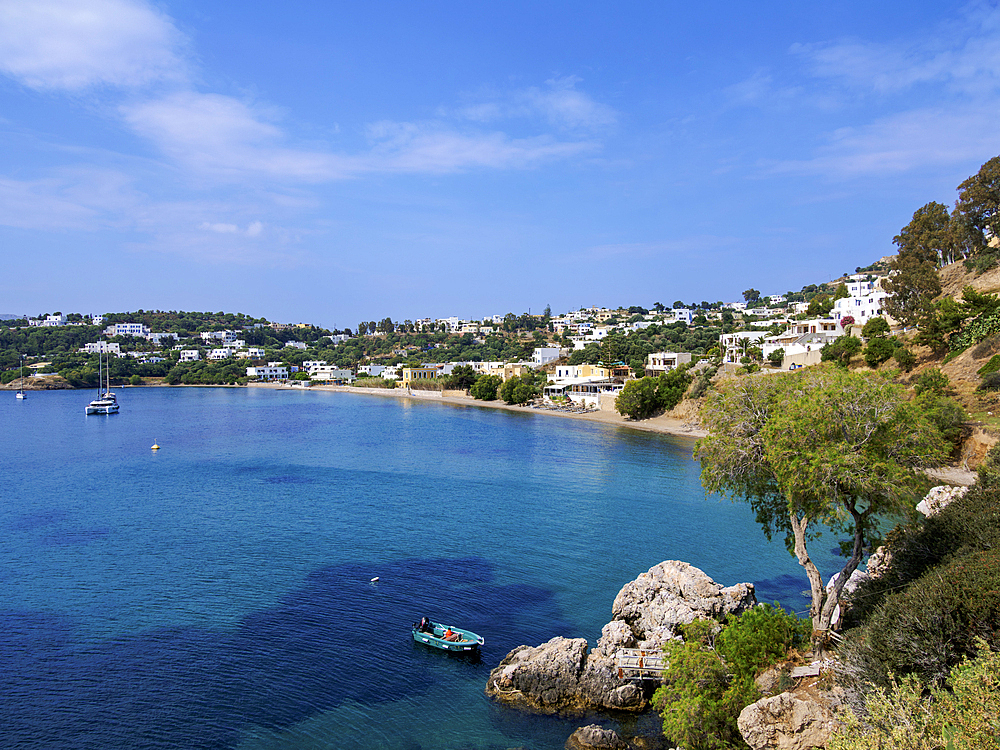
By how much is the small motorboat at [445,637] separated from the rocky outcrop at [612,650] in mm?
1584

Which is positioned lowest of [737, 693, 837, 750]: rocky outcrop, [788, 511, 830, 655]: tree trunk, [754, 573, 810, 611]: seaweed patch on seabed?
[754, 573, 810, 611]: seaweed patch on seabed

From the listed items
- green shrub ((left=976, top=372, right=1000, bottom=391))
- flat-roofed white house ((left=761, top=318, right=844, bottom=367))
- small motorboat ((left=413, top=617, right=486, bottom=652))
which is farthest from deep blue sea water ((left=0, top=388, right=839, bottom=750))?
flat-roofed white house ((left=761, top=318, right=844, bottom=367))

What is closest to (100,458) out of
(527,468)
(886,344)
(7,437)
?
(7,437)

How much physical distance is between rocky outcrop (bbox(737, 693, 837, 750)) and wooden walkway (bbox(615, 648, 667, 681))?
4825mm

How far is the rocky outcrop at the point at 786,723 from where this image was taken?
35.3ft

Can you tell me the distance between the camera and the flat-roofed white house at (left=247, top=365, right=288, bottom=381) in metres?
169

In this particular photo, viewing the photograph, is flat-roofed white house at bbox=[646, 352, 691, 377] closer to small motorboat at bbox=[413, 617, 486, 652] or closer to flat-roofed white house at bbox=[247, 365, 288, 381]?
small motorboat at bbox=[413, 617, 486, 652]

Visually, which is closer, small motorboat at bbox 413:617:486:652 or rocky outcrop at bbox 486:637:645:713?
rocky outcrop at bbox 486:637:645:713

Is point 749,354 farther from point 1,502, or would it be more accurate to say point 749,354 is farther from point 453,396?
point 1,502

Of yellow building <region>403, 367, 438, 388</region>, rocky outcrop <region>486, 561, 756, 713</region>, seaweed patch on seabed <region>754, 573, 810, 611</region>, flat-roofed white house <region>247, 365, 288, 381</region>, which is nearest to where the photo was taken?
rocky outcrop <region>486, 561, 756, 713</region>

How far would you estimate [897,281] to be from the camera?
→ 2288 inches

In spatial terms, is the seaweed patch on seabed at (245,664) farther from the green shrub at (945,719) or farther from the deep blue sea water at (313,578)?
the green shrub at (945,719)

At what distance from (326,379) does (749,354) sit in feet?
376

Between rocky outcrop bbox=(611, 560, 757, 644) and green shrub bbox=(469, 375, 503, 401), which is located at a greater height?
green shrub bbox=(469, 375, 503, 401)
